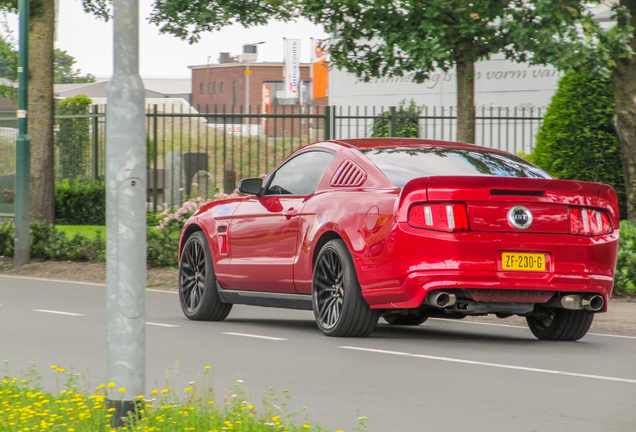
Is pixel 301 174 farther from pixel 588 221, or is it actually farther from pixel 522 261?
pixel 588 221

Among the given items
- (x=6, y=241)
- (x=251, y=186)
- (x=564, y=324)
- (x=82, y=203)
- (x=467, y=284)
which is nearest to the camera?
(x=467, y=284)

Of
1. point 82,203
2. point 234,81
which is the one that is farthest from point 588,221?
point 234,81

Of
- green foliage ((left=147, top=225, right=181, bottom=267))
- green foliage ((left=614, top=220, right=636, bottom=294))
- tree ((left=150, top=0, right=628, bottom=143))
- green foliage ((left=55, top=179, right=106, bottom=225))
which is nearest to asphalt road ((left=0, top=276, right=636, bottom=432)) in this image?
green foliage ((left=614, top=220, right=636, bottom=294))

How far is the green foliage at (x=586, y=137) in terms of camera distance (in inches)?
659

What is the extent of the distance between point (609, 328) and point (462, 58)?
569cm

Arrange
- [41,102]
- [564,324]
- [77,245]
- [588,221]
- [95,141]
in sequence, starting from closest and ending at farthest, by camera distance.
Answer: [588,221], [564,324], [77,245], [41,102], [95,141]

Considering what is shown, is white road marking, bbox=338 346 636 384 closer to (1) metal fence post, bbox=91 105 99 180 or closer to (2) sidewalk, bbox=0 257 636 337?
(2) sidewalk, bbox=0 257 636 337

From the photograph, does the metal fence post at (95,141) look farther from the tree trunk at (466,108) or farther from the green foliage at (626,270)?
the green foliage at (626,270)

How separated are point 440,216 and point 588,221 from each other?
1.20 meters

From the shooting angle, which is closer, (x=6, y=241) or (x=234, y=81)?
(x=6, y=241)

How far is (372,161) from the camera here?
8711 mm

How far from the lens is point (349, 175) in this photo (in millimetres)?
8867

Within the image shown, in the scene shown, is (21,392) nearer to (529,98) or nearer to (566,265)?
(566,265)

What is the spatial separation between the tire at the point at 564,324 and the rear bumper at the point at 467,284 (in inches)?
28.4
